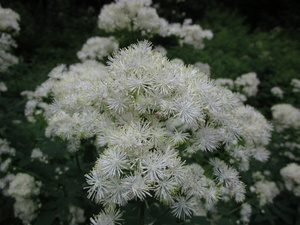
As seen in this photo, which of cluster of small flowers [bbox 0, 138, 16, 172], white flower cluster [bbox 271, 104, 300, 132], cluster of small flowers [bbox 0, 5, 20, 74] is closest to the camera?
cluster of small flowers [bbox 0, 138, 16, 172]

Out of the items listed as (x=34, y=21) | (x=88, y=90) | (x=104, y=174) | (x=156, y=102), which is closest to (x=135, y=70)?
(x=156, y=102)

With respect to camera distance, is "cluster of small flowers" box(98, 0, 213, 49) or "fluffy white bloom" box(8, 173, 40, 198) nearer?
"fluffy white bloom" box(8, 173, 40, 198)

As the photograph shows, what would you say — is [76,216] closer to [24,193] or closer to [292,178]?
[24,193]

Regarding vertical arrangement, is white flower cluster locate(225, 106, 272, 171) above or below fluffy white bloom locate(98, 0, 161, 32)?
below

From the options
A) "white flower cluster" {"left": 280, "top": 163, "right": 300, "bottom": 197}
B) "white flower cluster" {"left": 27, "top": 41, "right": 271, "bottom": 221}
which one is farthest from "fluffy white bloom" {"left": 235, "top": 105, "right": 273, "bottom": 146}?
"white flower cluster" {"left": 280, "top": 163, "right": 300, "bottom": 197}

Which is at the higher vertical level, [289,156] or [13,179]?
[289,156]

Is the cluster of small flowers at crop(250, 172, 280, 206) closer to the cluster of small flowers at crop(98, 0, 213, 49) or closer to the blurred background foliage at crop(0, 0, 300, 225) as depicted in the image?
the blurred background foliage at crop(0, 0, 300, 225)

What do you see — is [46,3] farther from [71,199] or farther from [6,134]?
[71,199]
